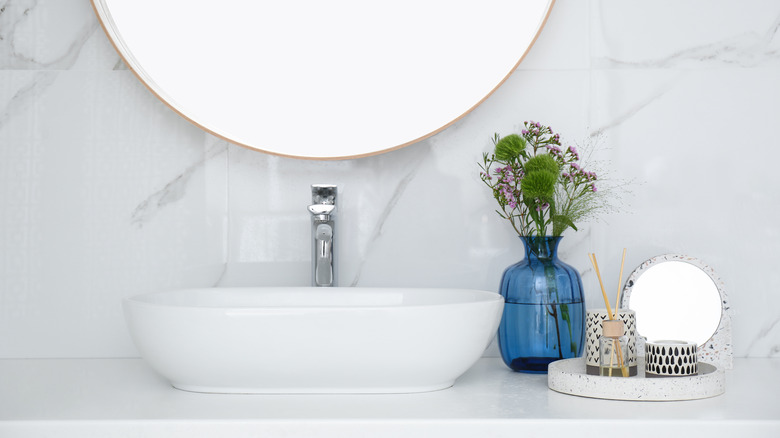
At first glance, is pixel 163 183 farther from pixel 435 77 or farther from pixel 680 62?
pixel 680 62

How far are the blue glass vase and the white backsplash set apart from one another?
16cm

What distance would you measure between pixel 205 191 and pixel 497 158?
506 millimetres

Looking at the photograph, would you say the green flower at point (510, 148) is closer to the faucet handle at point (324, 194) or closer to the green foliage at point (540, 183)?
the green foliage at point (540, 183)

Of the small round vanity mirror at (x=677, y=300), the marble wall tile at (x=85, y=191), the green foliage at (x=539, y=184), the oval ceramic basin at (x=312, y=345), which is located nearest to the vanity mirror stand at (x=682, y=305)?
the small round vanity mirror at (x=677, y=300)

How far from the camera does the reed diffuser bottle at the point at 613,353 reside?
0.90 m

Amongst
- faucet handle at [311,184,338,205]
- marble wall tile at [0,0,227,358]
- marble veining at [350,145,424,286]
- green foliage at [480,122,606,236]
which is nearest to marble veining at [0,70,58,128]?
marble wall tile at [0,0,227,358]

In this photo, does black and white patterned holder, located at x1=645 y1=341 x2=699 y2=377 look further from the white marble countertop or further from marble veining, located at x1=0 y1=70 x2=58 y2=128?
marble veining, located at x1=0 y1=70 x2=58 y2=128

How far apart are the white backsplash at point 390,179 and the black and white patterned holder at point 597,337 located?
0.85 ft

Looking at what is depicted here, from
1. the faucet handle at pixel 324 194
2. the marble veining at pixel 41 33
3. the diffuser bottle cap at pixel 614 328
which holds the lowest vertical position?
the diffuser bottle cap at pixel 614 328

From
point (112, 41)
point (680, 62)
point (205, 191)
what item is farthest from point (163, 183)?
point (680, 62)

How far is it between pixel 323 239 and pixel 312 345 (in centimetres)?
33

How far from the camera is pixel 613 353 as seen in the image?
3.00 ft

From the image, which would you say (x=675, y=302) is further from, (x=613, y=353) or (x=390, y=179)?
(x=390, y=179)

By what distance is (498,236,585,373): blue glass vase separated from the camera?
104cm
